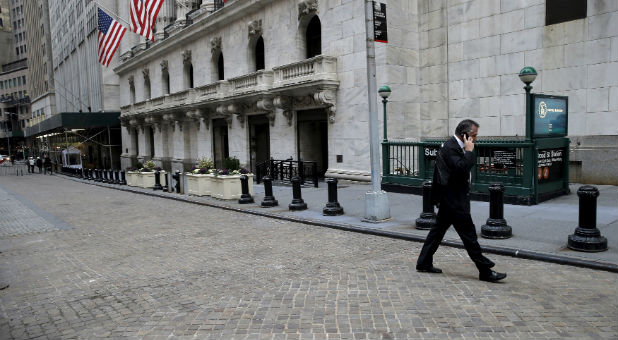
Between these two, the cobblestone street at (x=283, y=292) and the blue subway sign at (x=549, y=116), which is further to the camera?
the blue subway sign at (x=549, y=116)

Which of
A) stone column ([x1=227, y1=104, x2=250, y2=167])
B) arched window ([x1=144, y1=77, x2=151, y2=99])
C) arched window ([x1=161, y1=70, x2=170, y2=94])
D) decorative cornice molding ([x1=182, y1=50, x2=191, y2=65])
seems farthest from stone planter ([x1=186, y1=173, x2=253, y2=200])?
arched window ([x1=144, y1=77, x2=151, y2=99])

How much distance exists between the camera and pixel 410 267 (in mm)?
6227

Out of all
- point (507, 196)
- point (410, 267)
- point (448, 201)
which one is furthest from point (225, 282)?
point (507, 196)

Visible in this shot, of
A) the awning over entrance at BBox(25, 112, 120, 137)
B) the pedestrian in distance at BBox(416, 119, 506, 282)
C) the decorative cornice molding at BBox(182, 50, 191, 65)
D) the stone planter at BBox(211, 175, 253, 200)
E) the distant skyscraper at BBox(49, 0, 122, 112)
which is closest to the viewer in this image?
the pedestrian in distance at BBox(416, 119, 506, 282)

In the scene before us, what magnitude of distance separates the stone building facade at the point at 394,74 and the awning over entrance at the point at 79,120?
12.8 meters

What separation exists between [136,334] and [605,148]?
42.6 feet

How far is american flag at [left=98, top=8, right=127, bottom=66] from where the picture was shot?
88.5ft

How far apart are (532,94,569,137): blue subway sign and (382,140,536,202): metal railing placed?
2.12 ft

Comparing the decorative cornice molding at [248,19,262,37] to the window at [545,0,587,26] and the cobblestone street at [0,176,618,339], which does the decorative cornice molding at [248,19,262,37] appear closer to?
the window at [545,0,587,26]

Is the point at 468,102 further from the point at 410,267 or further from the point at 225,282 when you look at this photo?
the point at 225,282

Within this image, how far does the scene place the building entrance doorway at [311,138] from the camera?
19.7 meters

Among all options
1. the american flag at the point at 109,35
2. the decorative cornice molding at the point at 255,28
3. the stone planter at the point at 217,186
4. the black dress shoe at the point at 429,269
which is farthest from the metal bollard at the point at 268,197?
the american flag at the point at 109,35

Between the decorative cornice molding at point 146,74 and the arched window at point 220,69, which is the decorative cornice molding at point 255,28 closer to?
the arched window at point 220,69

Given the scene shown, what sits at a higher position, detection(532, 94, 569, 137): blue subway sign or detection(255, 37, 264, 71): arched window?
detection(255, 37, 264, 71): arched window
